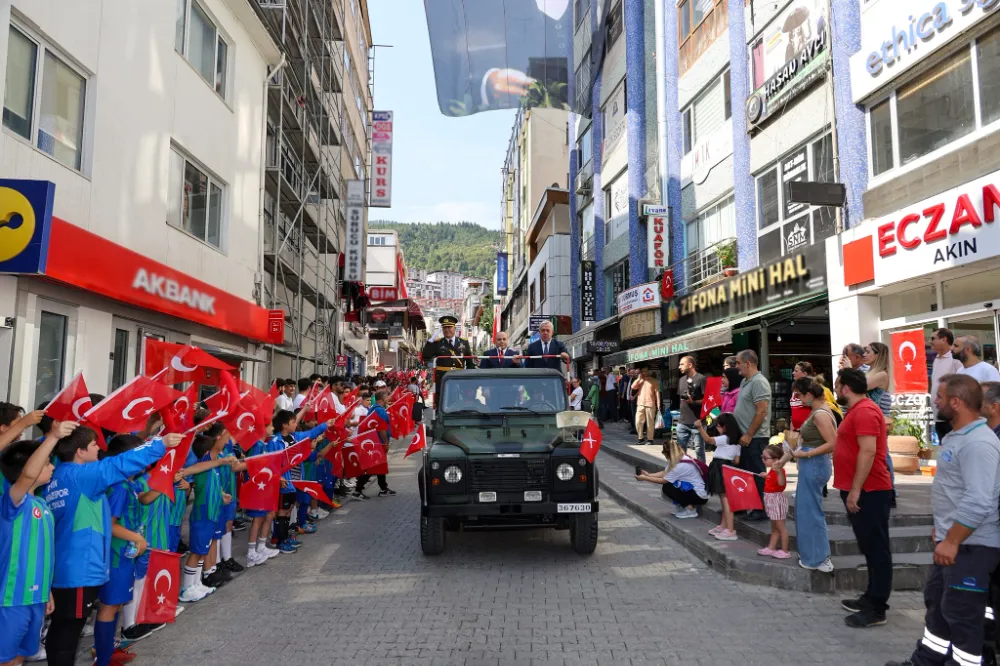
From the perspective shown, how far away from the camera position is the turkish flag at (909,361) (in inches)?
421

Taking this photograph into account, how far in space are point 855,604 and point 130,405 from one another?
548 centimetres

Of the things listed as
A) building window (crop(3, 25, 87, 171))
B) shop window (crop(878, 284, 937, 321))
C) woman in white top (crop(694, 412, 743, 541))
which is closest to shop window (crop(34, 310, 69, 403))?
building window (crop(3, 25, 87, 171))

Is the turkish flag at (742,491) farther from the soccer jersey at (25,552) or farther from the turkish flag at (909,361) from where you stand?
the soccer jersey at (25,552)

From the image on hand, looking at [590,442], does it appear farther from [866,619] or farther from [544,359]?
[544,359]

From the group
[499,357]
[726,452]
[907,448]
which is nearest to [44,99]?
[499,357]

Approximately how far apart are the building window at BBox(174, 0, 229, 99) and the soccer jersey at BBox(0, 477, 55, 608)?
11.3 meters

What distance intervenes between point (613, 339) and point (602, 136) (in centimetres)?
926

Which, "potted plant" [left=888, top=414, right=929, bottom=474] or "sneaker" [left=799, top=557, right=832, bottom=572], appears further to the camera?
"potted plant" [left=888, top=414, right=929, bottom=474]

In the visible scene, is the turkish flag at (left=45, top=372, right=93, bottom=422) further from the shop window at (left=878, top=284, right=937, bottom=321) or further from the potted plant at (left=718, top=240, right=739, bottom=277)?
the potted plant at (left=718, top=240, right=739, bottom=277)

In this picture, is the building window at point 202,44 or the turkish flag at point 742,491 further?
the building window at point 202,44

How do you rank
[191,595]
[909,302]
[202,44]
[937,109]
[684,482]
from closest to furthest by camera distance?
[191,595], [684,482], [937,109], [909,302], [202,44]

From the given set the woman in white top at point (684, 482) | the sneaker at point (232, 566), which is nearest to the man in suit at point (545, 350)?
the woman in white top at point (684, 482)

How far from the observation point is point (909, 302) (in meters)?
11.3

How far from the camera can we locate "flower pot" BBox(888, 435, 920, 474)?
10180 mm
